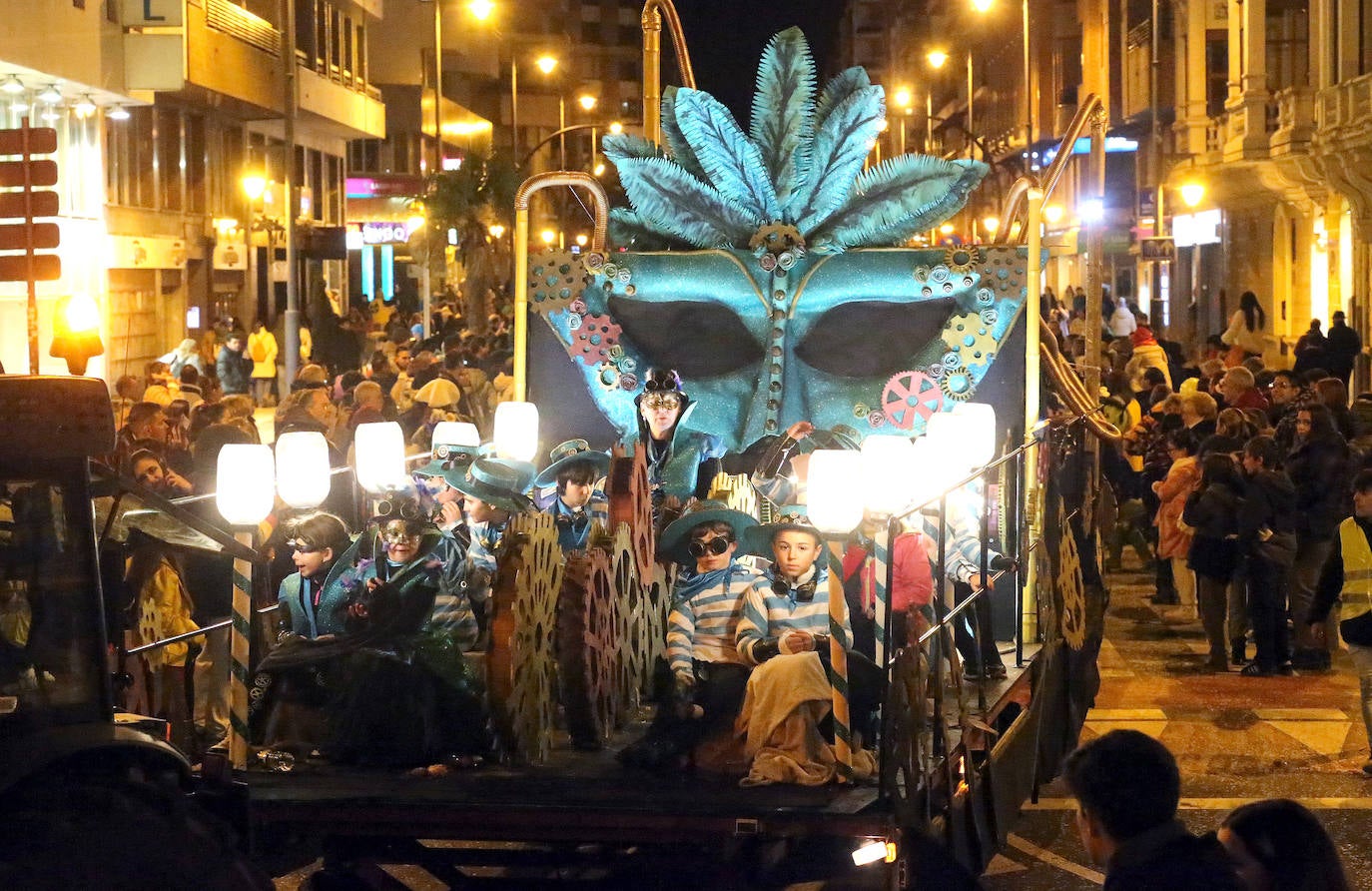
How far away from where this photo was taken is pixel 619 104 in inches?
6531

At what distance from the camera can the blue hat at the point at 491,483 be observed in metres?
7.93

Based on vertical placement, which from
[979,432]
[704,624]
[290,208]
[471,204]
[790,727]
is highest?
[471,204]

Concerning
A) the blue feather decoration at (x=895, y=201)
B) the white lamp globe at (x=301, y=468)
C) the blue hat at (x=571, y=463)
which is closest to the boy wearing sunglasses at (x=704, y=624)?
the blue hat at (x=571, y=463)

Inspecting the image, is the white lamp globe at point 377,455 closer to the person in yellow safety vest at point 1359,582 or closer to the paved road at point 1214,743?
the paved road at point 1214,743

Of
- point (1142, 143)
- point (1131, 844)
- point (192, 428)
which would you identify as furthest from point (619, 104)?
point (1131, 844)

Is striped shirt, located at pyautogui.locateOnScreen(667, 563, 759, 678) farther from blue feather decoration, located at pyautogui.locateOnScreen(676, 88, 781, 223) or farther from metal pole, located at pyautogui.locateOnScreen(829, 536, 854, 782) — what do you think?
blue feather decoration, located at pyautogui.locateOnScreen(676, 88, 781, 223)

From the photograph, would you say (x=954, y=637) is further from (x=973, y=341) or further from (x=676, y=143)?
(x=676, y=143)

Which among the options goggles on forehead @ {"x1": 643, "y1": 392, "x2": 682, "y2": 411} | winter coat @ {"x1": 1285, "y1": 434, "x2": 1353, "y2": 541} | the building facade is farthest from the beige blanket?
the building facade

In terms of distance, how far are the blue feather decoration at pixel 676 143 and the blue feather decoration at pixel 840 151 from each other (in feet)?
2.07

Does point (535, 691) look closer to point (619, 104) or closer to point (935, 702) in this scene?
point (935, 702)

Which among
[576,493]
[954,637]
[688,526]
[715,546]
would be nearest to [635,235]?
[576,493]

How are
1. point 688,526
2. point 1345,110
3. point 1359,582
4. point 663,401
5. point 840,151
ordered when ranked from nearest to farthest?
point 688,526, point 663,401, point 1359,582, point 840,151, point 1345,110

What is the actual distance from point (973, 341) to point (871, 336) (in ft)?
1.95

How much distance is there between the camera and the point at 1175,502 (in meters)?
15.1
